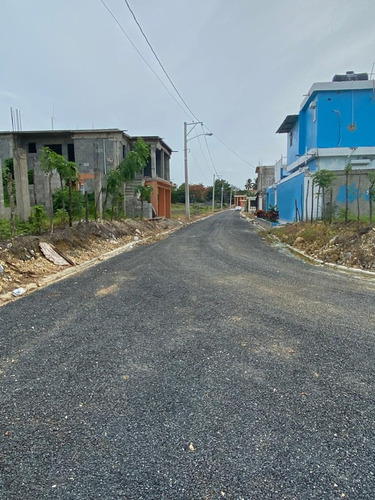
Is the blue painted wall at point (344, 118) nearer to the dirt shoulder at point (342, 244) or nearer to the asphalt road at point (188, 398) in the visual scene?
the dirt shoulder at point (342, 244)

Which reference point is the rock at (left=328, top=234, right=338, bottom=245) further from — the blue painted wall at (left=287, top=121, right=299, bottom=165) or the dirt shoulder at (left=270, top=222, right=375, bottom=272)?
the blue painted wall at (left=287, top=121, right=299, bottom=165)

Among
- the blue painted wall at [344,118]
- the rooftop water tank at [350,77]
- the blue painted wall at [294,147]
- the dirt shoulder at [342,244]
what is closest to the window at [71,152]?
the blue painted wall at [294,147]

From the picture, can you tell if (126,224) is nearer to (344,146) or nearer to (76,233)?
(76,233)

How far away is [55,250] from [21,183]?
458cm

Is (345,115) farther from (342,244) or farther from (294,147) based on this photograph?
(342,244)

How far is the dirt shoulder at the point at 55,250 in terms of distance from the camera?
22.9 ft

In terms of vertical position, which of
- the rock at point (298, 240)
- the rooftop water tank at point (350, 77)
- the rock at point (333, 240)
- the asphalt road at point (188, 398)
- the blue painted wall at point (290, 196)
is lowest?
the asphalt road at point (188, 398)

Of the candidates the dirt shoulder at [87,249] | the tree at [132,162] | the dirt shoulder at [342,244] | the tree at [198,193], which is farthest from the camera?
the tree at [198,193]

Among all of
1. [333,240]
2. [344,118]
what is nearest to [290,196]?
[344,118]

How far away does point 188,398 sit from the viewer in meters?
2.88

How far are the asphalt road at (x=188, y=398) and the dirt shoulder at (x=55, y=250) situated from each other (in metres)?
1.35

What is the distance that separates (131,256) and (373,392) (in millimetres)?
8648

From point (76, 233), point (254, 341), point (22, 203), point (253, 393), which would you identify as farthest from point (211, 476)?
point (22, 203)

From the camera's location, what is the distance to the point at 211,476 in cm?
206
